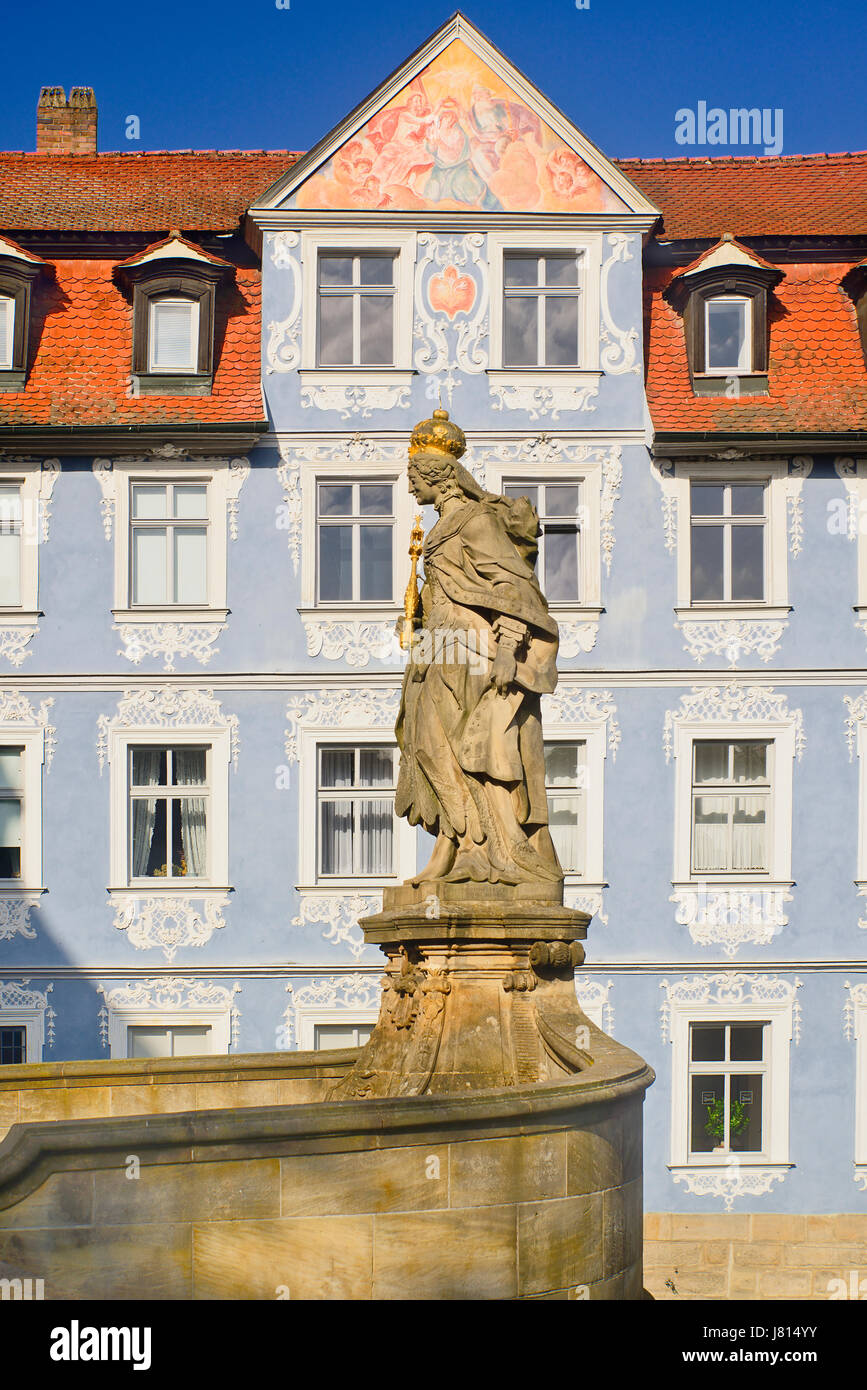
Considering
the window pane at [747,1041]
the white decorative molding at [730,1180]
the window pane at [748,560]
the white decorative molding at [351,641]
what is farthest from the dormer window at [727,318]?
the white decorative molding at [730,1180]

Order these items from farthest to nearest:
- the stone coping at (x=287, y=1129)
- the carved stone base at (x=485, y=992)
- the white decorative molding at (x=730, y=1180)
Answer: the white decorative molding at (x=730, y=1180), the carved stone base at (x=485, y=992), the stone coping at (x=287, y=1129)

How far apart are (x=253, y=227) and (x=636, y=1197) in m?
14.9

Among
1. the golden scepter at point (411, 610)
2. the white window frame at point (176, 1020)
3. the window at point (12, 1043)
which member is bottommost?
the window at point (12, 1043)

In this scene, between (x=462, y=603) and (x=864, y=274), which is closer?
(x=462, y=603)

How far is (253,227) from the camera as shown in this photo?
20406mm

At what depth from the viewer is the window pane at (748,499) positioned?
20.0m

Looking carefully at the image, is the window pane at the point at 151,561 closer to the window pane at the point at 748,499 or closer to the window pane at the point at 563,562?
the window pane at the point at 563,562

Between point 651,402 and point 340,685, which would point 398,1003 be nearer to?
point 340,685

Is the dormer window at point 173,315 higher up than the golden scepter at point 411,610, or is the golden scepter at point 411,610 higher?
the dormer window at point 173,315

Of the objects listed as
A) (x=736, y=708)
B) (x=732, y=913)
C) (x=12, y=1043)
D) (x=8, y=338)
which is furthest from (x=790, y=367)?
(x=12, y=1043)

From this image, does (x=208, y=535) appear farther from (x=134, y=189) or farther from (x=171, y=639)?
(x=134, y=189)

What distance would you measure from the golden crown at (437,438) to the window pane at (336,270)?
11143 mm

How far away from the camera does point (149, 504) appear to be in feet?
65.4
